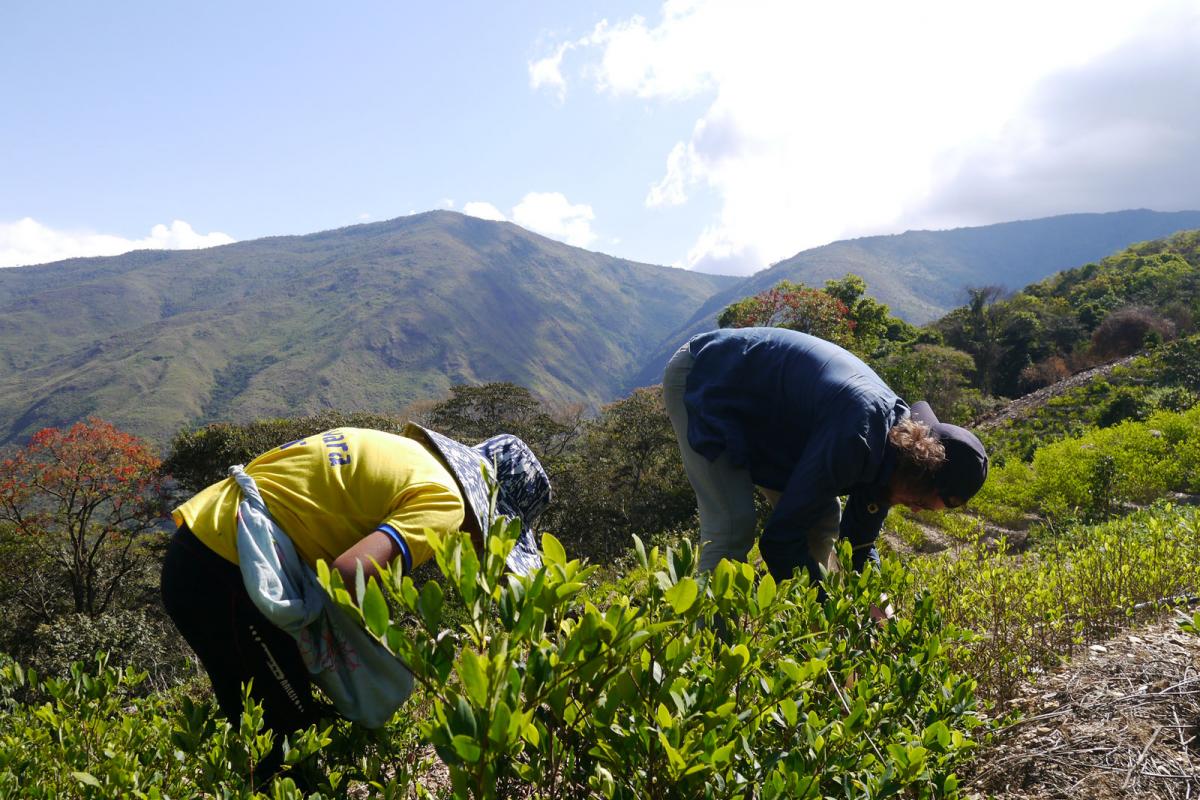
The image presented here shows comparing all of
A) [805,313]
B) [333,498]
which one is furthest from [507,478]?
[805,313]

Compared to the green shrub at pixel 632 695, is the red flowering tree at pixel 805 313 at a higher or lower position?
higher

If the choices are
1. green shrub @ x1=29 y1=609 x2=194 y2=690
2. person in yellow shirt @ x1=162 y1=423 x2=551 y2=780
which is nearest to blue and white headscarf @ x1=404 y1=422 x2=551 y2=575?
person in yellow shirt @ x1=162 y1=423 x2=551 y2=780

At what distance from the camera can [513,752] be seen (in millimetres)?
820

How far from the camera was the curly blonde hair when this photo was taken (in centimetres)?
191

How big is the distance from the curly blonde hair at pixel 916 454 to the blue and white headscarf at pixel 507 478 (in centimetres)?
104

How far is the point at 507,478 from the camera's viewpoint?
191 cm

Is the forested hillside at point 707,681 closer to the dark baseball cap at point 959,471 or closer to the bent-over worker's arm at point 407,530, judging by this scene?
the bent-over worker's arm at point 407,530

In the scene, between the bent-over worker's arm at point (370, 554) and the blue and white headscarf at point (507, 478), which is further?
the blue and white headscarf at point (507, 478)

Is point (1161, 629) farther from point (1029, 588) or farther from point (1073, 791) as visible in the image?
point (1073, 791)

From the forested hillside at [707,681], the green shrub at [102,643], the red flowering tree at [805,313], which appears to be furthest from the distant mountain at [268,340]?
the forested hillside at [707,681]

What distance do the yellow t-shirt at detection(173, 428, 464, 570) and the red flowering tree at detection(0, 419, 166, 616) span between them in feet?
48.8

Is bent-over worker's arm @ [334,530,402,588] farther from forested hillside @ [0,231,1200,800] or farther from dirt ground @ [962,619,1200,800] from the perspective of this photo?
dirt ground @ [962,619,1200,800]

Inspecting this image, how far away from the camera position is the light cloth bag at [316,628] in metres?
1.46

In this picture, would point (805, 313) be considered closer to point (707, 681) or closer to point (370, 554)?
point (370, 554)
